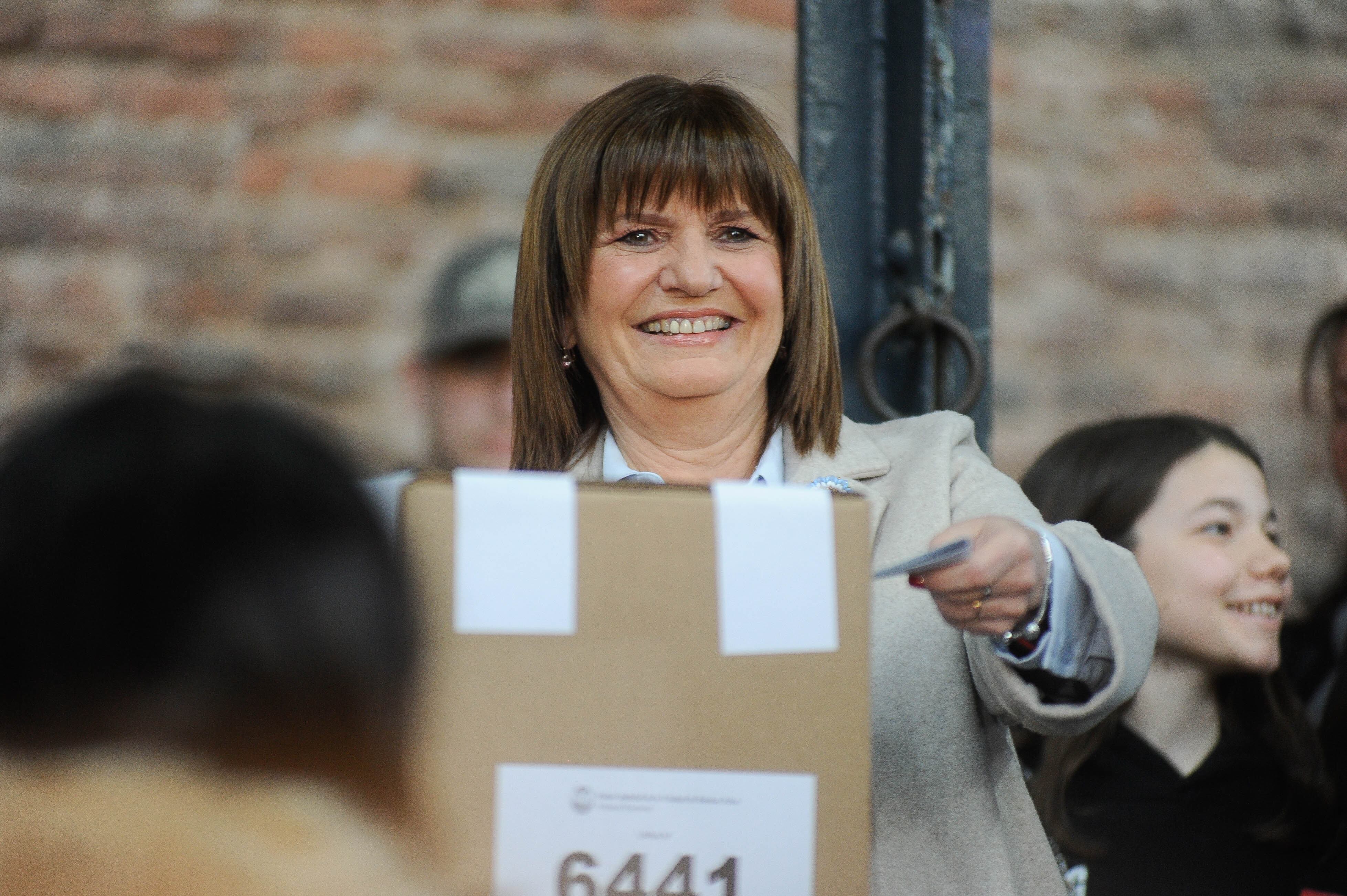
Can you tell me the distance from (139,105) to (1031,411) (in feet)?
6.31

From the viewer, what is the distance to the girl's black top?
2.17 metres

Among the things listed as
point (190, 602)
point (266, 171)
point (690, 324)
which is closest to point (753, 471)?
point (690, 324)

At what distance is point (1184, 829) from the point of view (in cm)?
221

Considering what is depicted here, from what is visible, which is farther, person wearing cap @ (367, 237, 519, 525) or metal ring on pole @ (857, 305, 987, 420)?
person wearing cap @ (367, 237, 519, 525)

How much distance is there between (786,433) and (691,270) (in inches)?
9.0

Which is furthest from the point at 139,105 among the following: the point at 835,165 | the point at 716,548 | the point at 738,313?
the point at 716,548

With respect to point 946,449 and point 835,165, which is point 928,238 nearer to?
Result: point 835,165

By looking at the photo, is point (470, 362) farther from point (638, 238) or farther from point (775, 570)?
point (775, 570)

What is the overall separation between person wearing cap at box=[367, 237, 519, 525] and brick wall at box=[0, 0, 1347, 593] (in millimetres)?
118

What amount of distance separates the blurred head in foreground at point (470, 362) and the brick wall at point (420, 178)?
12 centimetres

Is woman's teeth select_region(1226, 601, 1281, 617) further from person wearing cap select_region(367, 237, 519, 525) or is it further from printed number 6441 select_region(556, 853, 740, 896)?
printed number 6441 select_region(556, 853, 740, 896)

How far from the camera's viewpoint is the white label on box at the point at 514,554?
48.3 inches

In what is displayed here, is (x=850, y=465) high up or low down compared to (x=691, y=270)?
down

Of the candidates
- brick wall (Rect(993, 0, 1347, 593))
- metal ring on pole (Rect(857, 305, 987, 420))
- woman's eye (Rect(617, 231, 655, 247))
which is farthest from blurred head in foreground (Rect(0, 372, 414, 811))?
brick wall (Rect(993, 0, 1347, 593))
